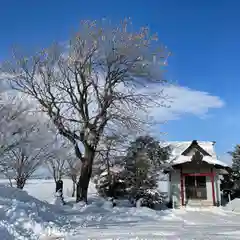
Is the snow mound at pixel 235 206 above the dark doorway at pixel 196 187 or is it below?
below

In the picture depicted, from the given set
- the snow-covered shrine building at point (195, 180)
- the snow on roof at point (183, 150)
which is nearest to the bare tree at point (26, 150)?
the snow on roof at point (183, 150)

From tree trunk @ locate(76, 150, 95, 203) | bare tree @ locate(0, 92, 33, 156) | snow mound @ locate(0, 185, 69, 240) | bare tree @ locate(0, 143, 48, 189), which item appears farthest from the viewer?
bare tree @ locate(0, 143, 48, 189)

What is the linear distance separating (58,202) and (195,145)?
12.0 metres

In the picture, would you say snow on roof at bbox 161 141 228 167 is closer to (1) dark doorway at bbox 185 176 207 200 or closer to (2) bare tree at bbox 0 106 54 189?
(1) dark doorway at bbox 185 176 207 200

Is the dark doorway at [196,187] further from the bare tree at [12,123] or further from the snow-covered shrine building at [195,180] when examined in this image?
the bare tree at [12,123]

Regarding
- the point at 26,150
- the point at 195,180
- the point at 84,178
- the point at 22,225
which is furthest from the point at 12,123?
the point at 195,180

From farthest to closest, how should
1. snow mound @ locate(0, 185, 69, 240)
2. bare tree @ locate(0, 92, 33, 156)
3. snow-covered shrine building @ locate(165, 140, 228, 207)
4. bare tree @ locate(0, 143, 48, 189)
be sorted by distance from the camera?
snow-covered shrine building @ locate(165, 140, 228, 207)
bare tree @ locate(0, 143, 48, 189)
bare tree @ locate(0, 92, 33, 156)
snow mound @ locate(0, 185, 69, 240)

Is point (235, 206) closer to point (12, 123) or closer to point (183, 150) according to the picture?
point (183, 150)

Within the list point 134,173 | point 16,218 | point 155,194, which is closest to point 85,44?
point 134,173

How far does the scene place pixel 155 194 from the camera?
60.2 feet

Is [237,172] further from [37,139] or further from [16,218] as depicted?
[16,218]

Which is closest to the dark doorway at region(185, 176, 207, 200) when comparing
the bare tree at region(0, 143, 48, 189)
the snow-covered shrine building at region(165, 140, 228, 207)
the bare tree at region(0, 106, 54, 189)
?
the snow-covered shrine building at region(165, 140, 228, 207)

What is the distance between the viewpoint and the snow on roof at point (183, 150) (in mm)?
21234

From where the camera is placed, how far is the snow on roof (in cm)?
2123
